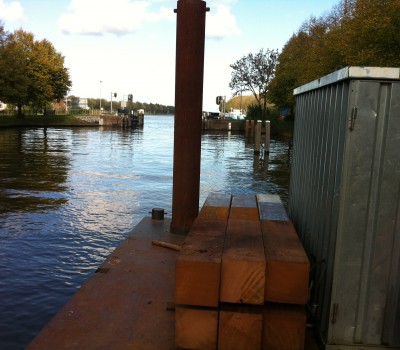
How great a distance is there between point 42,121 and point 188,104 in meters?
58.3

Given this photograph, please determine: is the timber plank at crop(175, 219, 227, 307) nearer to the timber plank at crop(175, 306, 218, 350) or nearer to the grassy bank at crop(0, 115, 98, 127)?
the timber plank at crop(175, 306, 218, 350)

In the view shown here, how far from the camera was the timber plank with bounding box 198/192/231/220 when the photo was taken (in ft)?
14.3

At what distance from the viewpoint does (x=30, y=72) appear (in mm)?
60969

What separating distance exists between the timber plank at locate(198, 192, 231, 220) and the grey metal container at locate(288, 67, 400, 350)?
121cm

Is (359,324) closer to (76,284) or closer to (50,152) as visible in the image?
(76,284)

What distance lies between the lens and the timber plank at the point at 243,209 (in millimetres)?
4398

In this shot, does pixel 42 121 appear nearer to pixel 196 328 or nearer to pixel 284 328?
pixel 196 328

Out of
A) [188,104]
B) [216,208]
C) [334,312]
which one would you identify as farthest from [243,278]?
[188,104]

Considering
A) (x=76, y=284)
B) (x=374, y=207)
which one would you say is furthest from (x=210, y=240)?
(x=76, y=284)

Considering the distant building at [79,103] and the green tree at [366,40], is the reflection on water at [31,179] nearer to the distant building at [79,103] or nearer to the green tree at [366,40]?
the green tree at [366,40]

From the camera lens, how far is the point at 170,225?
6.80 meters

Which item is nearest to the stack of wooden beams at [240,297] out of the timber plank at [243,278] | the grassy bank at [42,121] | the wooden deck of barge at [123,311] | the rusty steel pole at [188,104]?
the timber plank at [243,278]

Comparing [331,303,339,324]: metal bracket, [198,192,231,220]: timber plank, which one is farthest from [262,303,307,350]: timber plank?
[198,192,231,220]: timber plank

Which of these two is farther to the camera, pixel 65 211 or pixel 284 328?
pixel 65 211
